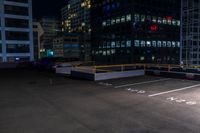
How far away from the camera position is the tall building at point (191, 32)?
55.3m

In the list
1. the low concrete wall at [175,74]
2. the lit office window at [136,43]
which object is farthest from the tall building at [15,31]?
the low concrete wall at [175,74]

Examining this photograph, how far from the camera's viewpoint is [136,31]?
6731cm

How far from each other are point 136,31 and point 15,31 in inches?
1734

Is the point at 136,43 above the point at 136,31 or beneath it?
beneath

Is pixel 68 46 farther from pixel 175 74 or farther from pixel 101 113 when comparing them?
pixel 101 113

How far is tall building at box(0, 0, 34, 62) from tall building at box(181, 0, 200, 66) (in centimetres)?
5291

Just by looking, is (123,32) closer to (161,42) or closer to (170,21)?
(161,42)

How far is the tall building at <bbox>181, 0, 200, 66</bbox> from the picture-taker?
55.3 meters

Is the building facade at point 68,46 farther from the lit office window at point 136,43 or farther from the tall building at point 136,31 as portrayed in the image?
the lit office window at point 136,43

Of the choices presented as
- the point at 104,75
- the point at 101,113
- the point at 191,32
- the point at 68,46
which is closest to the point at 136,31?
the point at 191,32

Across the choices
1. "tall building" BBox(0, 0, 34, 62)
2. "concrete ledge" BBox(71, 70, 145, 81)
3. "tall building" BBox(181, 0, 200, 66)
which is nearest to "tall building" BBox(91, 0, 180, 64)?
"tall building" BBox(181, 0, 200, 66)

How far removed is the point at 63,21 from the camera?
174 meters

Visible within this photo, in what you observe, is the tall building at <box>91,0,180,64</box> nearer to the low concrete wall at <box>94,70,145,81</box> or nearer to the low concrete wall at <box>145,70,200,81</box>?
the low concrete wall at <box>145,70,200,81</box>

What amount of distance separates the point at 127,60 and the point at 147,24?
56.9 ft
